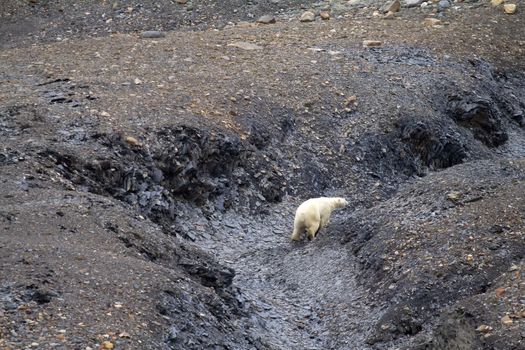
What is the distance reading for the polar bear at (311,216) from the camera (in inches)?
395

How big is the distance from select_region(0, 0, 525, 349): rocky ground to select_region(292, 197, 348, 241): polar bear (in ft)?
0.58

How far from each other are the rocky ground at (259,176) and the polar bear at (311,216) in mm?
176

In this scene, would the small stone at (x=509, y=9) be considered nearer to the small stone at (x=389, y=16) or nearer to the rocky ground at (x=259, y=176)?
the rocky ground at (x=259, y=176)

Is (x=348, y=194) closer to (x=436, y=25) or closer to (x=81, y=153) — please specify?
(x=81, y=153)

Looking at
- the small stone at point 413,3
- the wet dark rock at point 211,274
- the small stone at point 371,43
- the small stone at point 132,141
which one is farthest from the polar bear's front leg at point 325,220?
the small stone at point 413,3

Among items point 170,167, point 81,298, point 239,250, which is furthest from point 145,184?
point 81,298

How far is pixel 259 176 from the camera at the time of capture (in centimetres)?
1127

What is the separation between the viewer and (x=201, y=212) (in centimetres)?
1057

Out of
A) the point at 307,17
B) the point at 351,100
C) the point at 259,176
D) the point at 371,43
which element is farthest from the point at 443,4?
the point at 259,176

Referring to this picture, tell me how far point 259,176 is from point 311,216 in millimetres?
1410

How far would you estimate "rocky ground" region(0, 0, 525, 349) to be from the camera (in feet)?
23.8

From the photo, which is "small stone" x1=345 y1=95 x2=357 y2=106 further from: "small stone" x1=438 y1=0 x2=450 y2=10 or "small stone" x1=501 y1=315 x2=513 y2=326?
"small stone" x1=501 y1=315 x2=513 y2=326

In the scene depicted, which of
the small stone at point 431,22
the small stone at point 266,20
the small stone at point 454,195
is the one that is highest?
the small stone at point 454,195

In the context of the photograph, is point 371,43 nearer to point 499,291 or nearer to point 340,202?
point 340,202
